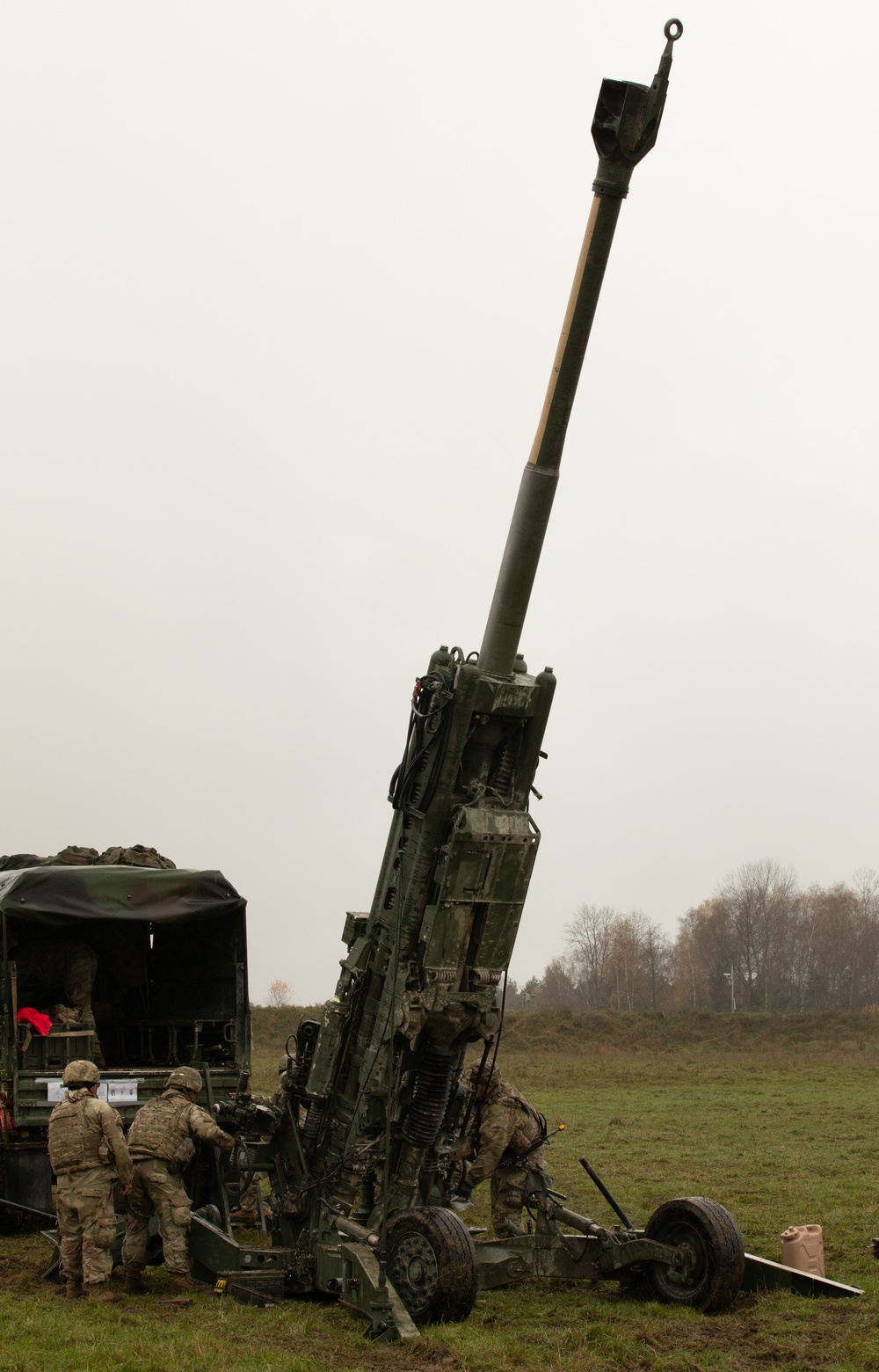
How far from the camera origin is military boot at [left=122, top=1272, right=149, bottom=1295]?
27.9 ft

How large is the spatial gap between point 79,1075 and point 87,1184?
70 centimetres

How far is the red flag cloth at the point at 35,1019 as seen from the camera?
10.9m

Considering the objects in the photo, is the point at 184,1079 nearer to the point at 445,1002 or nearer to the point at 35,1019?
the point at 445,1002

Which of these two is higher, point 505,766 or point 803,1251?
point 505,766

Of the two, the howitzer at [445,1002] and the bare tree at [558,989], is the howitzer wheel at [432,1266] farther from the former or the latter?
the bare tree at [558,989]

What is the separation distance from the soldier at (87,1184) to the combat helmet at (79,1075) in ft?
0.31

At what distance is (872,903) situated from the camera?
6862cm

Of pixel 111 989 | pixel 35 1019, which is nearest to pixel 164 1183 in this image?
pixel 35 1019

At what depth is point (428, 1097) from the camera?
8.39m

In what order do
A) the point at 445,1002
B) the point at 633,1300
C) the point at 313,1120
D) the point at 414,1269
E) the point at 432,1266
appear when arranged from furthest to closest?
the point at 313,1120 < the point at 445,1002 < the point at 633,1300 < the point at 414,1269 < the point at 432,1266

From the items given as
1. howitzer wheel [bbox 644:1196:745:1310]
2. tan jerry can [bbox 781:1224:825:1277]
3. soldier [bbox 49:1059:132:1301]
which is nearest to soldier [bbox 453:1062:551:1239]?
howitzer wheel [bbox 644:1196:745:1310]

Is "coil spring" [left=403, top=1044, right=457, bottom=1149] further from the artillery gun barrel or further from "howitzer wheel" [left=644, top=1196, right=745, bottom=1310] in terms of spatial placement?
the artillery gun barrel

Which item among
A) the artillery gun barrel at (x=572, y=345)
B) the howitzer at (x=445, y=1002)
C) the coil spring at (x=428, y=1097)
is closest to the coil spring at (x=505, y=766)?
the howitzer at (x=445, y=1002)

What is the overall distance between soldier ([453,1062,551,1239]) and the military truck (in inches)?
81.1
